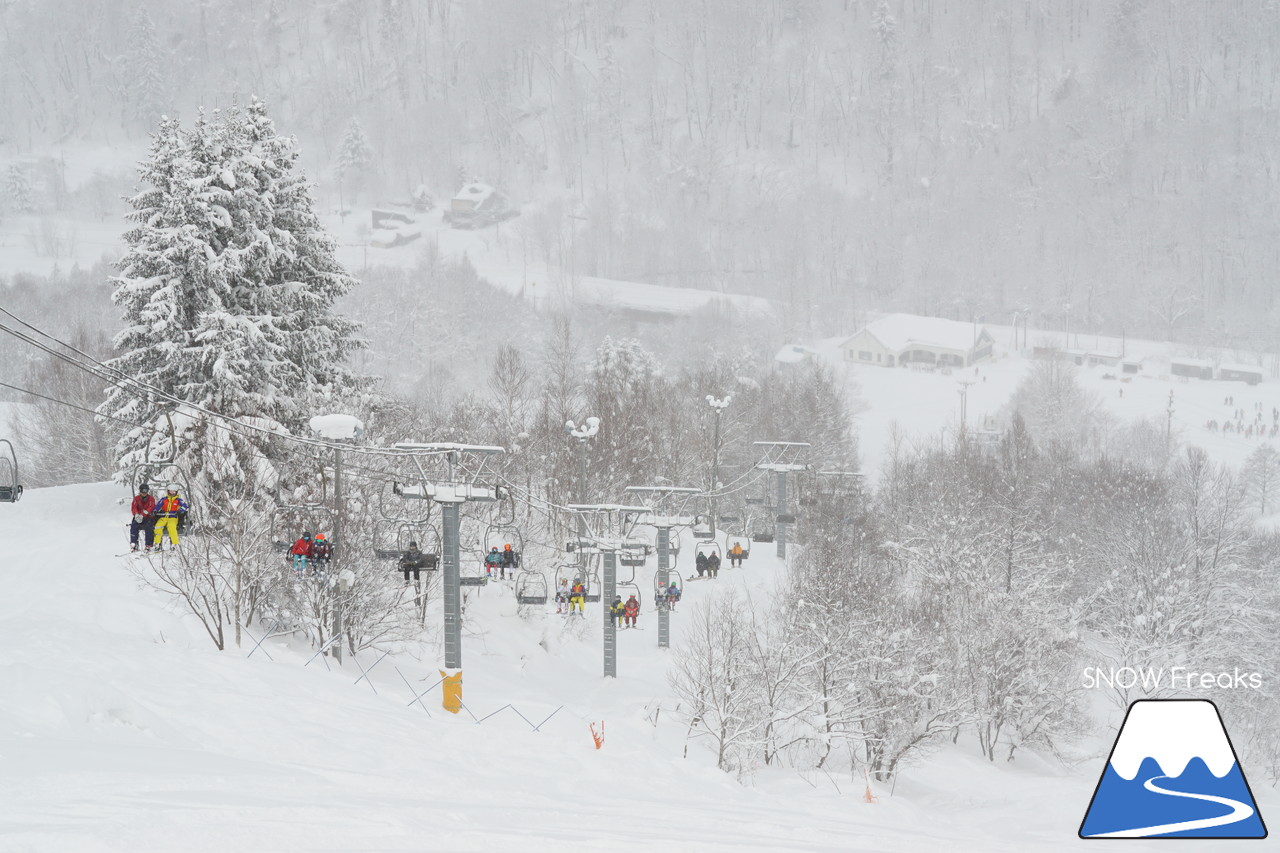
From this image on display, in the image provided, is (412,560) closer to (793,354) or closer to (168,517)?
(168,517)

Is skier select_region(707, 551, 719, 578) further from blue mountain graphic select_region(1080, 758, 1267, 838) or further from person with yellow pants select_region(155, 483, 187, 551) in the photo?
blue mountain graphic select_region(1080, 758, 1267, 838)

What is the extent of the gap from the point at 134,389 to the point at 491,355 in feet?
369

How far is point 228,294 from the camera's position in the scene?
33.8 metres

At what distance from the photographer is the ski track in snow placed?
6.83m

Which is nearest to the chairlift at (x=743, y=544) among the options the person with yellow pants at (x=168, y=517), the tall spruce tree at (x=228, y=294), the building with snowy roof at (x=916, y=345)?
the tall spruce tree at (x=228, y=294)

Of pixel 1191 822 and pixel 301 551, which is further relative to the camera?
pixel 301 551

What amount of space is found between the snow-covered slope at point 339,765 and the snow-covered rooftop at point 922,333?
376 feet

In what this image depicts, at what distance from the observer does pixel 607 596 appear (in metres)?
31.1

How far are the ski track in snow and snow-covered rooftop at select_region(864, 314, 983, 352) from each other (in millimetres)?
136273

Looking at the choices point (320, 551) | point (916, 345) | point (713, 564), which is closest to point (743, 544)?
point (713, 564)

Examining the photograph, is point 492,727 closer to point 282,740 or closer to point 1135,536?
point 282,740

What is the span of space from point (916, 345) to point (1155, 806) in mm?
138708

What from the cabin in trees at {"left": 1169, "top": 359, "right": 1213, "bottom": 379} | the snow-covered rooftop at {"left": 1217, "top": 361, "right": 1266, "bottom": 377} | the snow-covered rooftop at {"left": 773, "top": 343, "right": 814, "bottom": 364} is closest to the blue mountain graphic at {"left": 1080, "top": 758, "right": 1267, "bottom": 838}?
the snow-covered rooftop at {"left": 773, "top": 343, "right": 814, "bottom": 364}

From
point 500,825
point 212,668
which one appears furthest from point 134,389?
point 500,825
